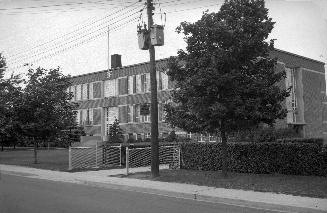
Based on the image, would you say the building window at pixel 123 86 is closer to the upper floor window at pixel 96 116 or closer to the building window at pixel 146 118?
the building window at pixel 146 118

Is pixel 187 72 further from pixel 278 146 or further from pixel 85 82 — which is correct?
pixel 85 82

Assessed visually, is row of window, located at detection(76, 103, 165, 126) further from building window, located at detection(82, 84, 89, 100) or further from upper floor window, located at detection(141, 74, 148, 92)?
upper floor window, located at detection(141, 74, 148, 92)

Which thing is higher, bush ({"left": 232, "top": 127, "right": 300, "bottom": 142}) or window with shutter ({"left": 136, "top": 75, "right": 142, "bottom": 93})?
window with shutter ({"left": 136, "top": 75, "right": 142, "bottom": 93})

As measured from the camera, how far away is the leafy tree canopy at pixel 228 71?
16797 mm

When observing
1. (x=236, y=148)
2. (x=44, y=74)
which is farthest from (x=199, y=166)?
(x=44, y=74)

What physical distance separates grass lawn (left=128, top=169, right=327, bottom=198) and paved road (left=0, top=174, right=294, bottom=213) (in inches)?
111

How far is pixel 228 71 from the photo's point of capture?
57.6 ft

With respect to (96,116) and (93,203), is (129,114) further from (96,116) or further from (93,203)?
(93,203)

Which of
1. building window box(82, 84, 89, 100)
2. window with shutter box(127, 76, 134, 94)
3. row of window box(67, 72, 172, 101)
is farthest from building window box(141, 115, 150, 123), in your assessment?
building window box(82, 84, 89, 100)

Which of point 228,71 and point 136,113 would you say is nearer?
point 228,71

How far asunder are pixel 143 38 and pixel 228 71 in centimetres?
426

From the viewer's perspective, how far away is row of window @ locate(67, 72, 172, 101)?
4834 cm

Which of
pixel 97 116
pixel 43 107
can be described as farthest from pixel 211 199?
pixel 97 116

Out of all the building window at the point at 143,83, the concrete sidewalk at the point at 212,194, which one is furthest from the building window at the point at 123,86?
the concrete sidewalk at the point at 212,194
